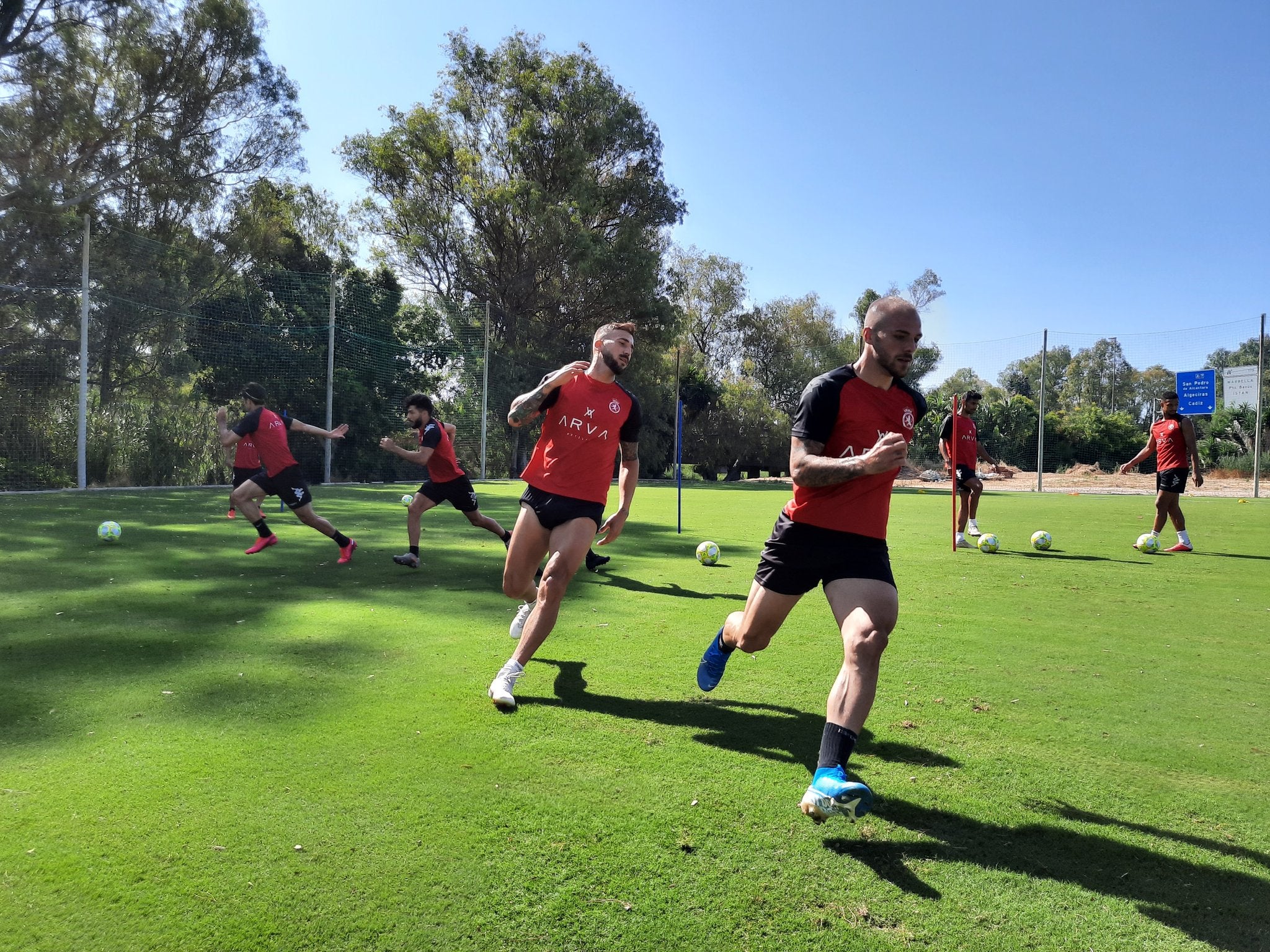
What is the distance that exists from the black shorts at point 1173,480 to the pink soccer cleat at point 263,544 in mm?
11974

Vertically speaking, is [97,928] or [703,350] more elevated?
[703,350]

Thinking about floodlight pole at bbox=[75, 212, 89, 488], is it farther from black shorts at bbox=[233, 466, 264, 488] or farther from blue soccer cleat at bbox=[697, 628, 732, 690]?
blue soccer cleat at bbox=[697, 628, 732, 690]

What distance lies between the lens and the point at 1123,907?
2471mm

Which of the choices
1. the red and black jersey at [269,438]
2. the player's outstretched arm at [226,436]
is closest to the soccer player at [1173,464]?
the red and black jersey at [269,438]

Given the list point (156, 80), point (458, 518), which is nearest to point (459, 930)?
point (458, 518)

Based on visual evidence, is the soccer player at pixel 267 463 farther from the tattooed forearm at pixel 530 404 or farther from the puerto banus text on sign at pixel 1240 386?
the puerto banus text on sign at pixel 1240 386

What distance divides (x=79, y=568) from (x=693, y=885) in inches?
299

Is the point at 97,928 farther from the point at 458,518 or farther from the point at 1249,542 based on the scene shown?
the point at 1249,542

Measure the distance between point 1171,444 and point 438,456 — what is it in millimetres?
10410

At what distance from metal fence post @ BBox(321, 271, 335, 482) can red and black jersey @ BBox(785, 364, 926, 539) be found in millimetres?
21368

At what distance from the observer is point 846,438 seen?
346 centimetres

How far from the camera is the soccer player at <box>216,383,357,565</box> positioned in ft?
30.3

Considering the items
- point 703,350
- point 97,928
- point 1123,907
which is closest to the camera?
point 97,928

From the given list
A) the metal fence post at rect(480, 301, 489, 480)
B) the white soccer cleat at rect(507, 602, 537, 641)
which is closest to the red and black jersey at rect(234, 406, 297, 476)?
the white soccer cleat at rect(507, 602, 537, 641)
